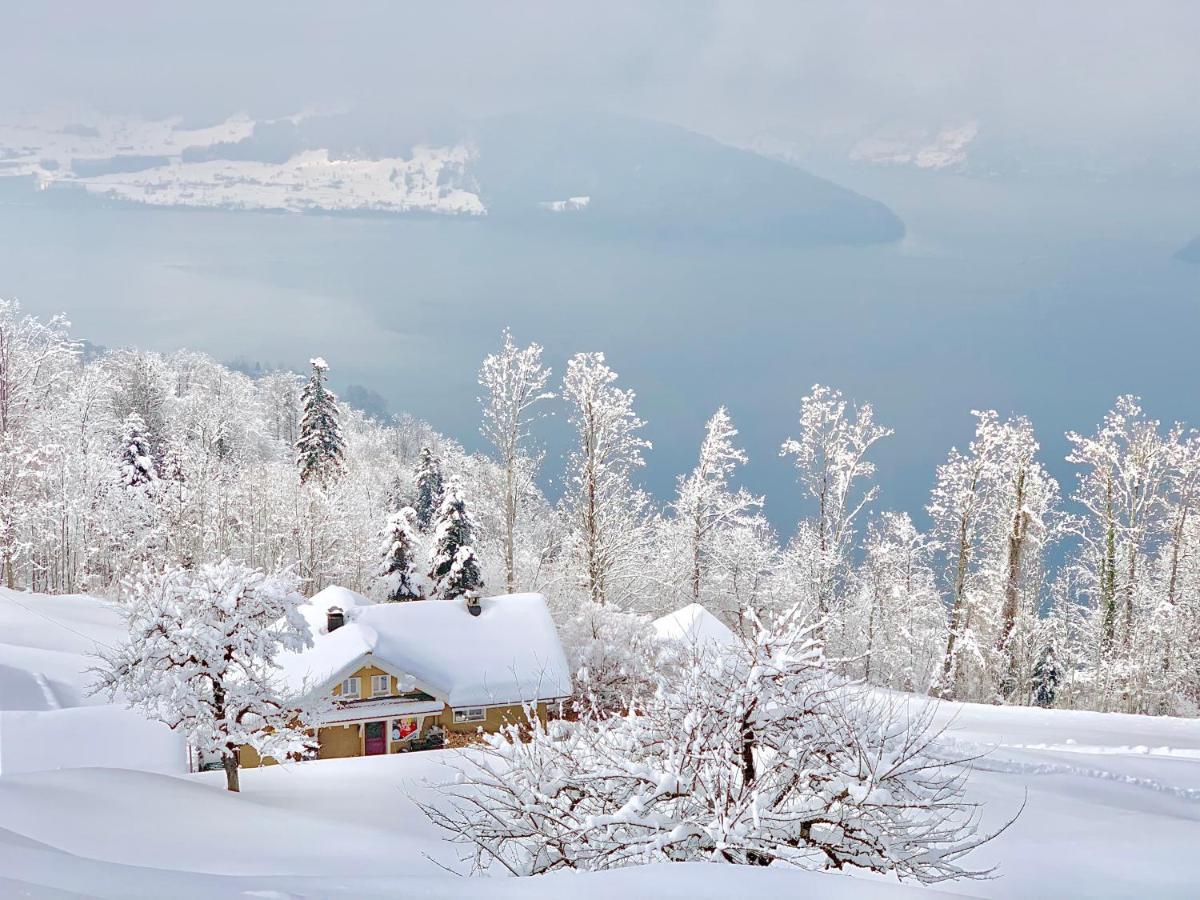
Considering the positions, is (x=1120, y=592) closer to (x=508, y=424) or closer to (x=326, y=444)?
(x=508, y=424)

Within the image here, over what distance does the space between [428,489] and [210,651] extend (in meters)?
31.9

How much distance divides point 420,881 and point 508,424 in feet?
77.8

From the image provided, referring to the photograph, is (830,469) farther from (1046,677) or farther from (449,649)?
(1046,677)

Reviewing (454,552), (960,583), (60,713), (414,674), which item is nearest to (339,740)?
(414,674)

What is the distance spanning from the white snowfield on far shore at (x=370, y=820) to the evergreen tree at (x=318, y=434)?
72.4ft

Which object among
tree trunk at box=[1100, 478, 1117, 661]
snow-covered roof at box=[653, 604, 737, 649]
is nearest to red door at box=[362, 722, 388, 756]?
snow-covered roof at box=[653, 604, 737, 649]

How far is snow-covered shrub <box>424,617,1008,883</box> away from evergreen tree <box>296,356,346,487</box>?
38170 mm

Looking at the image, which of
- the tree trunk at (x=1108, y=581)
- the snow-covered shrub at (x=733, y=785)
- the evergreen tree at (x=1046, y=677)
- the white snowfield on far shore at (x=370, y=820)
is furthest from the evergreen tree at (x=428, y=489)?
the snow-covered shrub at (x=733, y=785)

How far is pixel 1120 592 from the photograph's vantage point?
25.7 metres

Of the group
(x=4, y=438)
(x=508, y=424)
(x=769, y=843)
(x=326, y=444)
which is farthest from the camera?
(x=326, y=444)

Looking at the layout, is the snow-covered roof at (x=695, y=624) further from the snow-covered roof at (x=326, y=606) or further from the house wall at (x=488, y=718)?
the snow-covered roof at (x=326, y=606)

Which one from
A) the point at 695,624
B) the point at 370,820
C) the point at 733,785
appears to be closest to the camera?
the point at 733,785

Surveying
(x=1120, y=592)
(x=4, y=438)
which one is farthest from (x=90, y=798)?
(x=4, y=438)

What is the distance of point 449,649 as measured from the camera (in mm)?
24391
